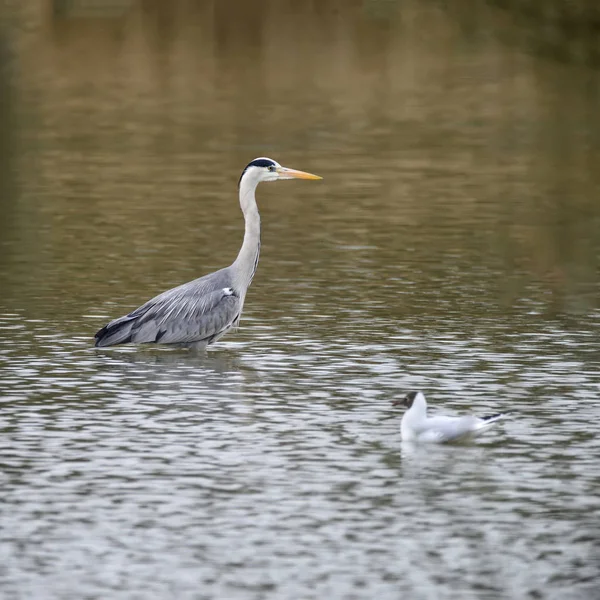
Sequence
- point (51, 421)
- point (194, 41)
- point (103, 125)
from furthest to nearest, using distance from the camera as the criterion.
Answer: point (194, 41)
point (103, 125)
point (51, 421)

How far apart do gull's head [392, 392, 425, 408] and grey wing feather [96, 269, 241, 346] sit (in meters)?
3.70

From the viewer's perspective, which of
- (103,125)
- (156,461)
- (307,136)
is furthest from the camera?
(103,125)

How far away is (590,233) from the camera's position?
78.5 feet

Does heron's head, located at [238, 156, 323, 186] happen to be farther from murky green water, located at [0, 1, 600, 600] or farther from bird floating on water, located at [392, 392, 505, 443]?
bird floating on water, located at [392, 392, 505, 443]

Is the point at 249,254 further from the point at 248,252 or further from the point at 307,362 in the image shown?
the point at 307,362

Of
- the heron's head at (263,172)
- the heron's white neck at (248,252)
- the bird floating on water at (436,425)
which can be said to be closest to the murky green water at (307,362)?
the bird floating on water at (436,425)

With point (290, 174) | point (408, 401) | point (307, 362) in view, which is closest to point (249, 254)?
point (290, 174)

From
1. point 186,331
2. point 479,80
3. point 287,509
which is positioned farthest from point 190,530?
point 479,80

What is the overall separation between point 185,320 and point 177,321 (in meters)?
0.08

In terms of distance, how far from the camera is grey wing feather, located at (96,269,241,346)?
16016mm

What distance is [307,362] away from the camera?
15.5 metres

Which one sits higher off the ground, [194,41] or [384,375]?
[194,41]

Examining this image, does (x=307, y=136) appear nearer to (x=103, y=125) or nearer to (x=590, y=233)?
(x=103, y=125)

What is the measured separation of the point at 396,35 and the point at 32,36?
12239 millimetres
